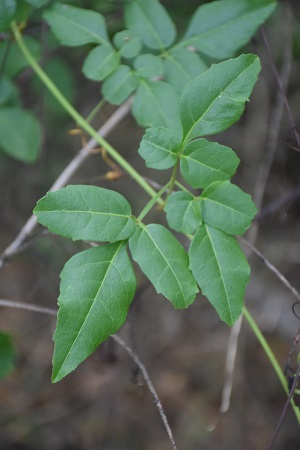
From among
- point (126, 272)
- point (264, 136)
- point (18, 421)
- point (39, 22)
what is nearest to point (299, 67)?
point (264, 136)

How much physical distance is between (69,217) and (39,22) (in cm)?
95

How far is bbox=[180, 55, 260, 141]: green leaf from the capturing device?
3.18ft

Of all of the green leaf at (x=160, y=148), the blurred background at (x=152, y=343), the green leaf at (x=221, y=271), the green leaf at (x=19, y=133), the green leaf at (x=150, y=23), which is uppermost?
the green leaf at (x=150, y=23)

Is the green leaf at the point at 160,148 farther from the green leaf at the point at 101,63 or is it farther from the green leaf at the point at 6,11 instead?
the green leaf at the point at 6,11

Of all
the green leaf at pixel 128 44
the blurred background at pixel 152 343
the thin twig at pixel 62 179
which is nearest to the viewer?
the green leaf at pixel 128 44

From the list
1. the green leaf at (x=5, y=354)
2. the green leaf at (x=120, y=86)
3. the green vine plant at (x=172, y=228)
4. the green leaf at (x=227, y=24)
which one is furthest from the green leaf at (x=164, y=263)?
the green leaf at (x=5, y=354)

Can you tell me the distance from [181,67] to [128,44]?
0.47 ft

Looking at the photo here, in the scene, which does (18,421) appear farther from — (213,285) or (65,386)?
(213,285)

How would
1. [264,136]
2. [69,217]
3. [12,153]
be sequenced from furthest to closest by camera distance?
[264,136] < [12,153] < [69,217]

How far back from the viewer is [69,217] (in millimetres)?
956

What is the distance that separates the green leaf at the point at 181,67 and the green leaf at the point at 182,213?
0.39 meters

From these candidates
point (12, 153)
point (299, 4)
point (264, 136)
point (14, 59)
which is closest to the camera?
→ point (14, 59)

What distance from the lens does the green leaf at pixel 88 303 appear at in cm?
94

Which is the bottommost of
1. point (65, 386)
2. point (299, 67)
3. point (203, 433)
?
point (203, 433)
